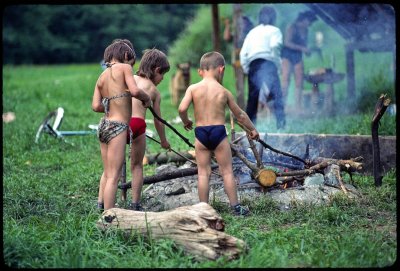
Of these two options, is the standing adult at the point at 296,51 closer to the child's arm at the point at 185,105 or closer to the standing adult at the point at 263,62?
the standing adult at the point at 263,62

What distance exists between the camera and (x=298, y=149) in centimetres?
854

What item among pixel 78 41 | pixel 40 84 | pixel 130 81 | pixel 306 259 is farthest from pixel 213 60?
pixel 78 41

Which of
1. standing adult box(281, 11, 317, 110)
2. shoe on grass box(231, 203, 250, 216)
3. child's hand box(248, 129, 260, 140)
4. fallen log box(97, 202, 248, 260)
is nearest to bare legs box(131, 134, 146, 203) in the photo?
shoe on grass box(231, 203, 250, 216)

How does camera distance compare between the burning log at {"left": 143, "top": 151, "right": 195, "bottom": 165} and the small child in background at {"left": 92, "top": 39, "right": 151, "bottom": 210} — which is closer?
the small child in background at {"left": 92, "top": 39, "right": 151, "bottom": 210}

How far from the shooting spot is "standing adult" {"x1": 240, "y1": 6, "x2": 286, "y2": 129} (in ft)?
38.1

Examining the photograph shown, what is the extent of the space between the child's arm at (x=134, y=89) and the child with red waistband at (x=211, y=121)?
357 millimetres

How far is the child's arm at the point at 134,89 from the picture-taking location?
609cm

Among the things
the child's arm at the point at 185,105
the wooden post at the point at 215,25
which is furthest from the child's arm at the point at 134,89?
the wooden post at the point at 215,25

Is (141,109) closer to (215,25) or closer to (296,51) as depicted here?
(215,25)

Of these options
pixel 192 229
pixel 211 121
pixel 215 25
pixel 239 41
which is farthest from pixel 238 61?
pixel 192 229

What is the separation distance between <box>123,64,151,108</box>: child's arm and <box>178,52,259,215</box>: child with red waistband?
0.36 meters

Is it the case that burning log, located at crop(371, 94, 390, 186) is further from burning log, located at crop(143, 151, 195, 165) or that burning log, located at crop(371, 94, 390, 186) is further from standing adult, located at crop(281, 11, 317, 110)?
standing adult, located at crop(281, 11, 317, 110)

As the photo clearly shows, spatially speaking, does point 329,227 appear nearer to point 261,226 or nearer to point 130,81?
point 261,226

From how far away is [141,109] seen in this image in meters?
6.86
